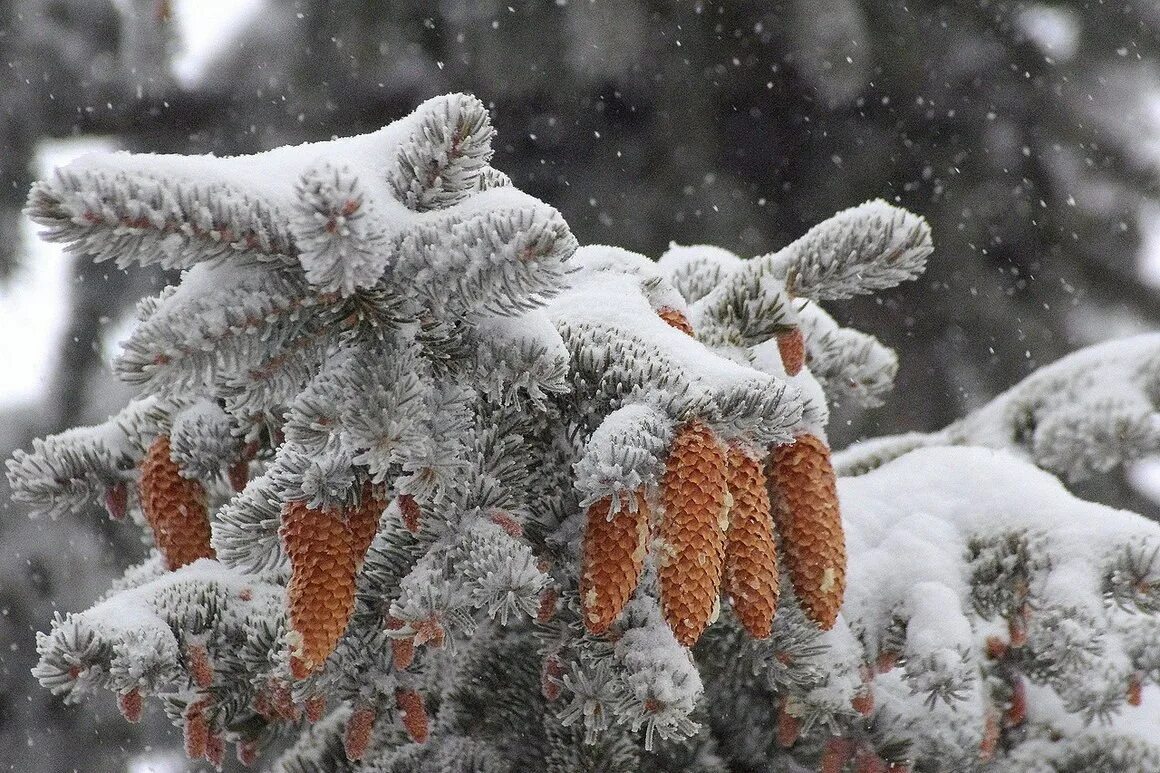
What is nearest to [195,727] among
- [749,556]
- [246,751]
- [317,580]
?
[246,751]

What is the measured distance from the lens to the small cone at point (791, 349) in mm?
1214

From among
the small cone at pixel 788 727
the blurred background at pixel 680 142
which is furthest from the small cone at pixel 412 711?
the blurred background at pixel 680 142

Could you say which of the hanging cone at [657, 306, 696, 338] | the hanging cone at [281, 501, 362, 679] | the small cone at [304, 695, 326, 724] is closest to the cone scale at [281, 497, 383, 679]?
the hanging cone at [281, 501, 362, 679]

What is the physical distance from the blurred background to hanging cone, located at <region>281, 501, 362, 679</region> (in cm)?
264

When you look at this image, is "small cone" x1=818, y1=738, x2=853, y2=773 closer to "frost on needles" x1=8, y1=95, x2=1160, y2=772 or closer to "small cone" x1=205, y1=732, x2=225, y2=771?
"frost on needles" x1=8, y1=95, x2=1160, y2=772

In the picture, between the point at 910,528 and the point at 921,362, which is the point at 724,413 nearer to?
the point at 910,528

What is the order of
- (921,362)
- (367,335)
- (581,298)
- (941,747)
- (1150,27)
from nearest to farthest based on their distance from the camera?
(367,335) → (581,298) → (941,747) → (1150,27) → (921,362)

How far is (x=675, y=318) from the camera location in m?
1.21

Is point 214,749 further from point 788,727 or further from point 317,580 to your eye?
point 788,727

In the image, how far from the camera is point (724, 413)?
957 millimetres

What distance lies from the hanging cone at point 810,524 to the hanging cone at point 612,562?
0.22 meters

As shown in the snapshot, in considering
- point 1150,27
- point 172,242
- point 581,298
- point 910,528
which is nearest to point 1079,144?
point 1150,27

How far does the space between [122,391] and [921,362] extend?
293cm

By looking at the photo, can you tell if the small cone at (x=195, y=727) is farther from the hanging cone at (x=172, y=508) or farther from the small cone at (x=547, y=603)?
the small cone at (x=547, y=603)
